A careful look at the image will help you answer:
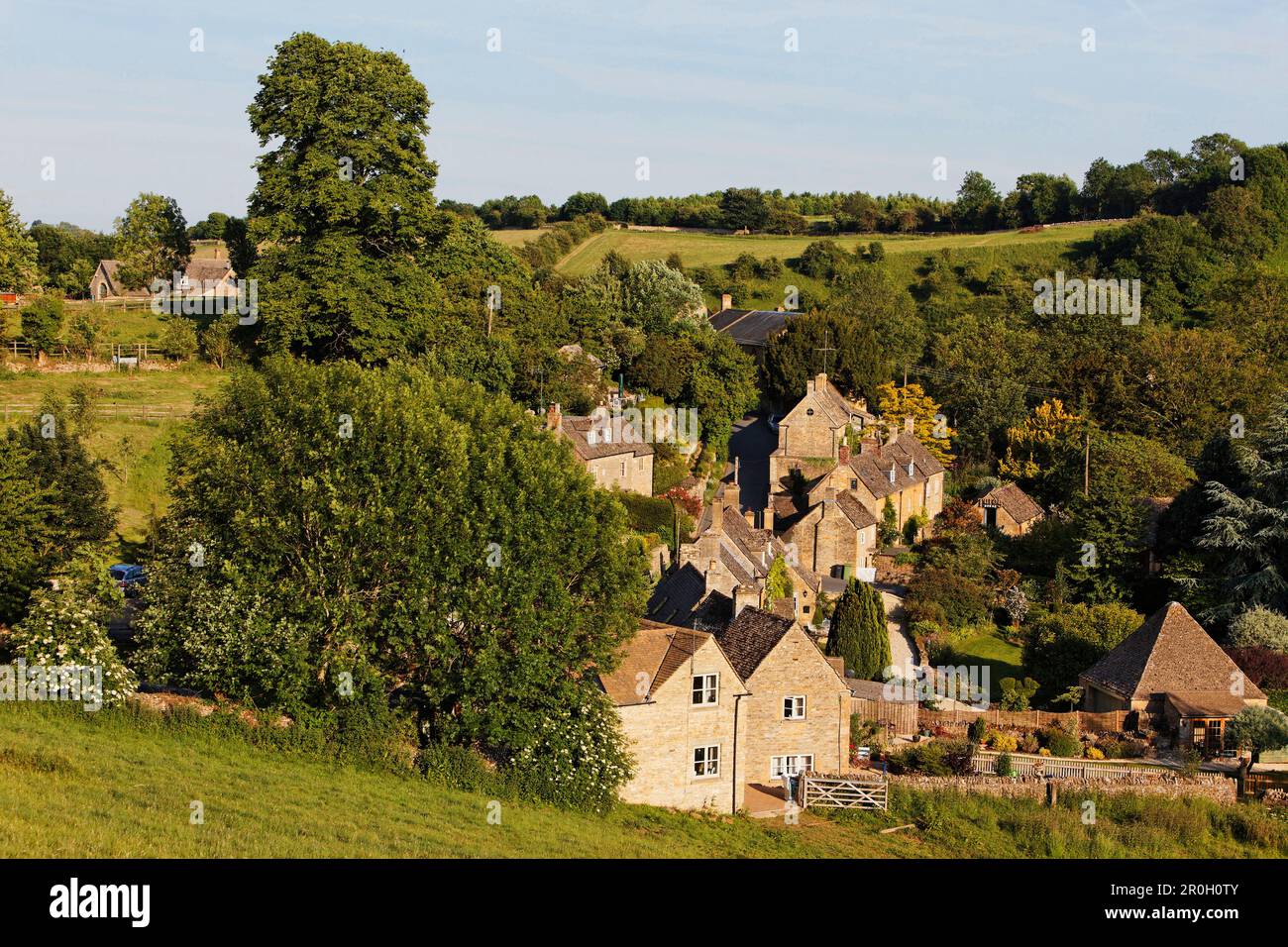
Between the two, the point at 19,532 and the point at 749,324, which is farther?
the point at 749,324

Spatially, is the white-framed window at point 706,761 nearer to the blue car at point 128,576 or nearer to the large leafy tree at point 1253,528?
the blue car at point 128,576

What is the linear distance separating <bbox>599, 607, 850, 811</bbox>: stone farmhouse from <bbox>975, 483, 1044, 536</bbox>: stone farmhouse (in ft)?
99.2

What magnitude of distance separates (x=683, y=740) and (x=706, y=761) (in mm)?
942

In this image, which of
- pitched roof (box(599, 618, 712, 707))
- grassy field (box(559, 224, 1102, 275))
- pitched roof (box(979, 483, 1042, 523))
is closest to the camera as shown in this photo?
pitched roof (box(599, 618, 712, 707))

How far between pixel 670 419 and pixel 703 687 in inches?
1355

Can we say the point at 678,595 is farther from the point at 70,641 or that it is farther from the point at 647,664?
the point at 70,641

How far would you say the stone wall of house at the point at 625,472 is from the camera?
5653 centimetres

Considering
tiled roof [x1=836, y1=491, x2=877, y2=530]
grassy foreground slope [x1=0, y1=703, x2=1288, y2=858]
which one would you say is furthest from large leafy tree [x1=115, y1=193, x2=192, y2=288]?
grassy foreground slope [x1=0, y1=703, x2=1288, y2=858]

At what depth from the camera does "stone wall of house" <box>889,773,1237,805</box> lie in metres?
36.7

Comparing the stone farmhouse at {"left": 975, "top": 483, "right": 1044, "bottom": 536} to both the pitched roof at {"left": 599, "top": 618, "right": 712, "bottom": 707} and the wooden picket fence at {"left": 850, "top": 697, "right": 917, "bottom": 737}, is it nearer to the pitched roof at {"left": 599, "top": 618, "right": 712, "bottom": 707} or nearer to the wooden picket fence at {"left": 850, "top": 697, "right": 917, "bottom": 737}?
the wooden picket fence at {"left": 850, "top": 697, "right": 917, "bottom": 737}

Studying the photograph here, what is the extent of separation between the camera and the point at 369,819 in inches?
1093

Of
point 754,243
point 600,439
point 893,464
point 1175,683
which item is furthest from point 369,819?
point 754,243

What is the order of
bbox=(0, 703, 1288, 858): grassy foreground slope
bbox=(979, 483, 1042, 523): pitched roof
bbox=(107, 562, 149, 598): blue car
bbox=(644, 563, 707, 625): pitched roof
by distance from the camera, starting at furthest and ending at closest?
bbox=(979, 483, 1042, 523): pitched roof → bbox=(107, 562, 149, 598): blue car → bbox=(644, 563, 707, 625): pitched roof → bbox=(0, 703, 1288, 858): grassy foreground slope

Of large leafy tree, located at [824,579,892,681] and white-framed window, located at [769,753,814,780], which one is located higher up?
large leafy tree, located at [824,579,892,681]
